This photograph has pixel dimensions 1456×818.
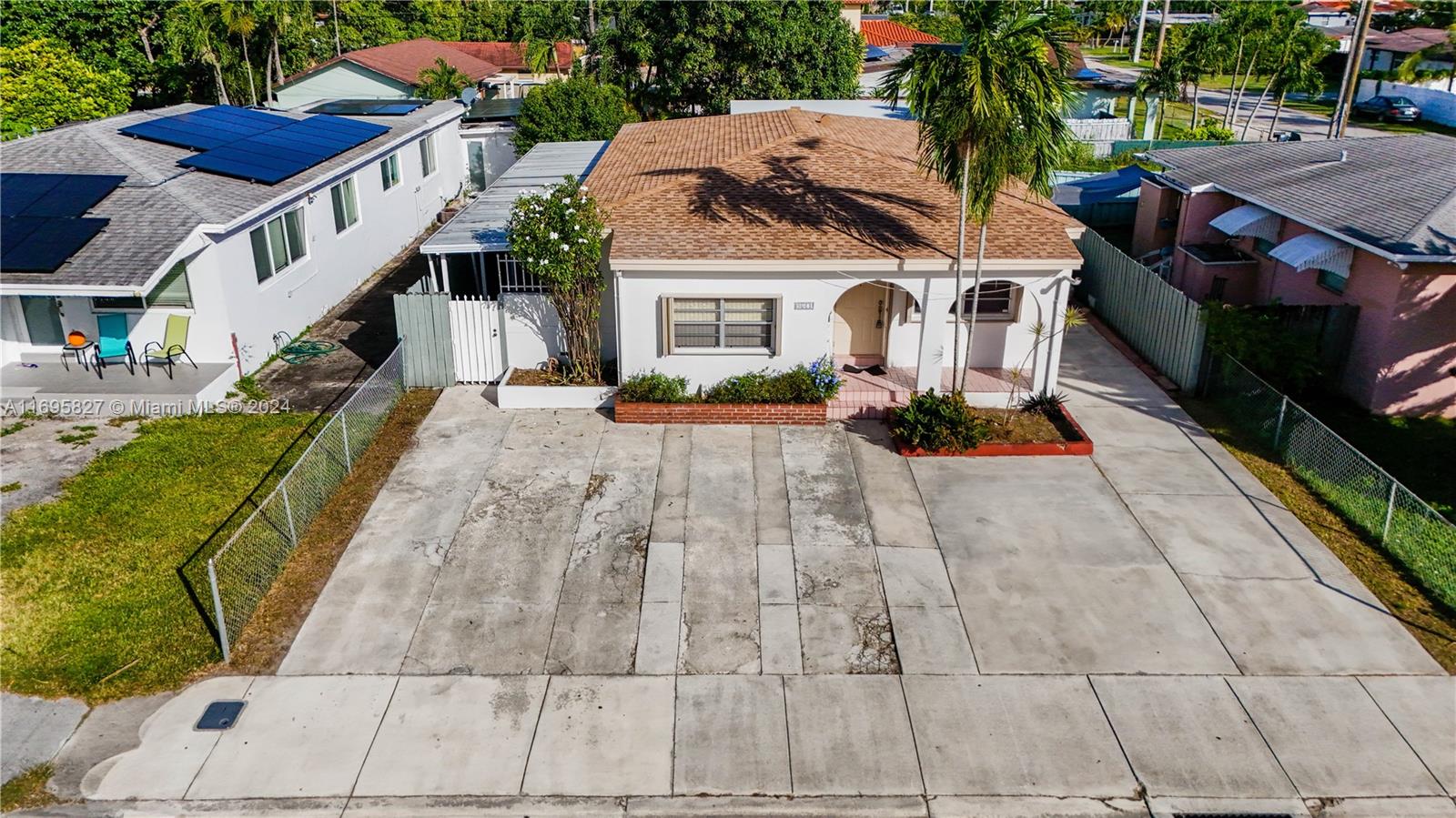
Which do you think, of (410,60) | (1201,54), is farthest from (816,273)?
(410,60)

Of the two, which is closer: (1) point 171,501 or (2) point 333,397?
(1) point 171,501

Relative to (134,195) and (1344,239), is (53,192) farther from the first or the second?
(1344,239)

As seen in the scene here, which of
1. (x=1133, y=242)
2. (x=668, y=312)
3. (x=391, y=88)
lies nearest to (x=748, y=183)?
(x=668, y=312)

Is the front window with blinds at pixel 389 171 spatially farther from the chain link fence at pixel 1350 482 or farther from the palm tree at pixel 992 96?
the chain link fence at pixel 1350 482

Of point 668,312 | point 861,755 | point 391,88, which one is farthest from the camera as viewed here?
point 391,88

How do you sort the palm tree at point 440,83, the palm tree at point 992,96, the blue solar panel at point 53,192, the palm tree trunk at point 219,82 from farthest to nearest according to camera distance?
the palm tree trunk at point 219,82 → the palm tree at point 440,83 → the blue solar panel at point 53,192 → the palm tree at point 992,96

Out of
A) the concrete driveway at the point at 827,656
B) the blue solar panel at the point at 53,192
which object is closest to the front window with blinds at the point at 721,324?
the concrete driveway at the point at 827,656

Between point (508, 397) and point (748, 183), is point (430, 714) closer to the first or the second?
point (508, 397)
